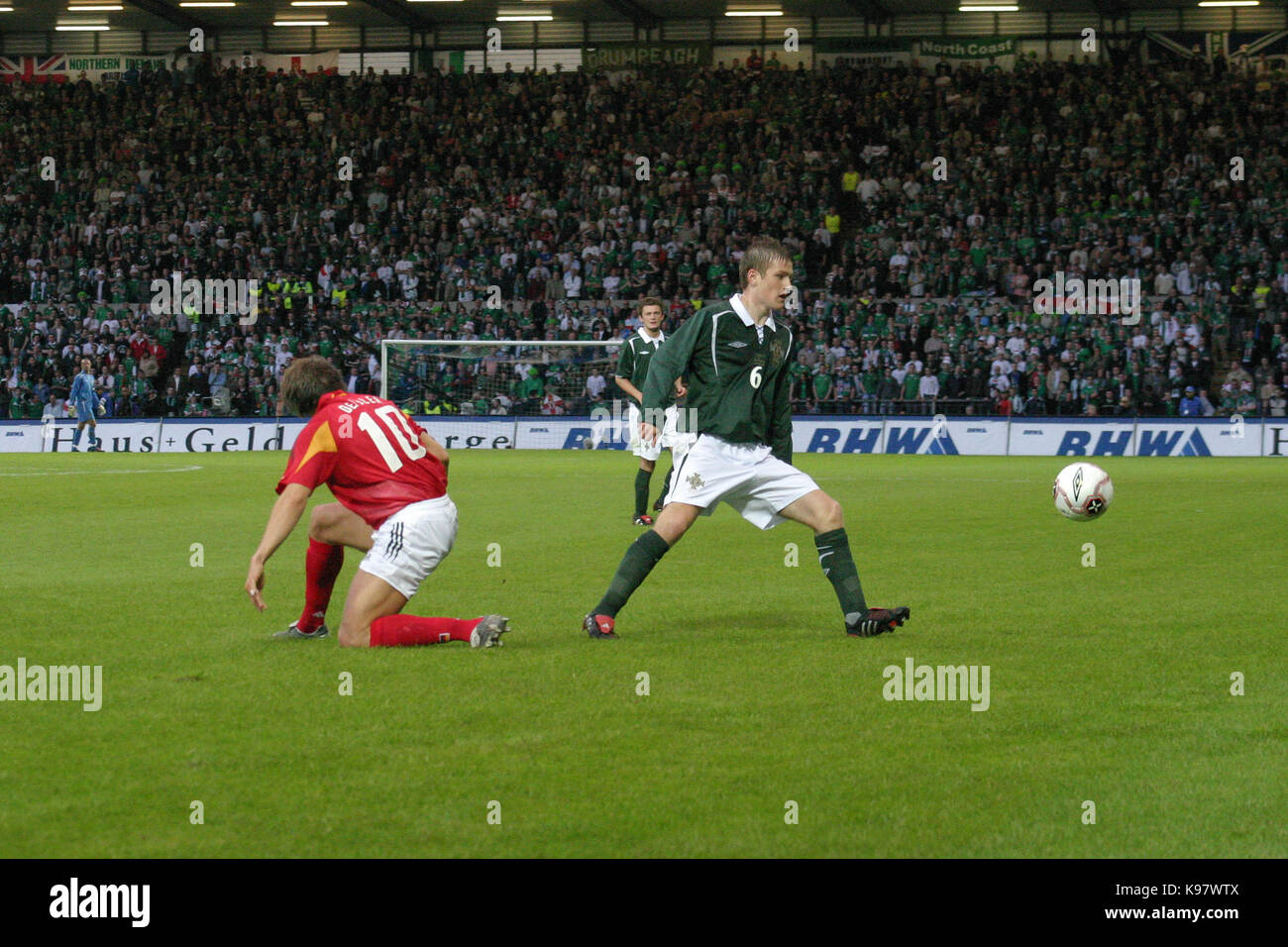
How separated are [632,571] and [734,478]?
755 millimetres

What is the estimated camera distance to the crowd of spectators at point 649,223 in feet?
115

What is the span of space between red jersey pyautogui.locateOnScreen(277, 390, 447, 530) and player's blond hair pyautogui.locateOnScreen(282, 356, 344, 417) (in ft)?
0.17

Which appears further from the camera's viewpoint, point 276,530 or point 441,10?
point 441,10

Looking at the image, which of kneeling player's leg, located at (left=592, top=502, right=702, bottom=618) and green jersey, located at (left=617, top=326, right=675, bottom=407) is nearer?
kneeling player's leg, located at (left=592, top=502, right=702, bottom=618)

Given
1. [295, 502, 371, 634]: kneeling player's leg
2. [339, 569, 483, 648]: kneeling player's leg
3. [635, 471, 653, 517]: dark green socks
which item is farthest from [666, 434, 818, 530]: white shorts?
[635, 471, 653, 517]: dark green socks

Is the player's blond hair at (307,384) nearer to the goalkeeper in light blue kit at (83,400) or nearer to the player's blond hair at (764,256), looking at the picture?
the player's blond hair at (764,256)

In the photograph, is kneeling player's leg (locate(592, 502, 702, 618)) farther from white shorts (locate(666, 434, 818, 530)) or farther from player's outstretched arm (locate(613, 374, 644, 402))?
player's outstretched arm (locate(613, 374, 644, 402))

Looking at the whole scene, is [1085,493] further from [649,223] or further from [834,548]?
[649,223]

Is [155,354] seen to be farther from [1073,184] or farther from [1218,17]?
[1218,17]

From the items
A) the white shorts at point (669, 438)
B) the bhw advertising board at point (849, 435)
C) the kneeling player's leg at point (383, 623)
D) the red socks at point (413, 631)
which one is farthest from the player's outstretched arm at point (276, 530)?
the bhw advertising board at point (849, 435)

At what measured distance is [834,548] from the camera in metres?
8.35

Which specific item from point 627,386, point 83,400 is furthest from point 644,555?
point 83,400

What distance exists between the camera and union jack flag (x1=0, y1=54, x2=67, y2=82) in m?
50.0

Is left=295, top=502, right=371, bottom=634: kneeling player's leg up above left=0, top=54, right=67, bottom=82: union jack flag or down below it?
below
